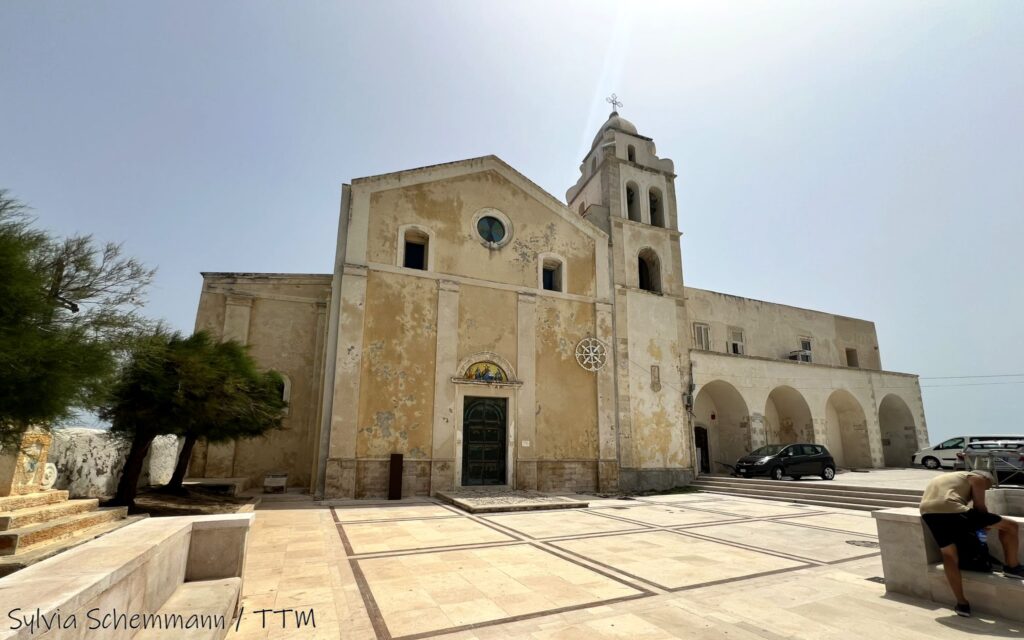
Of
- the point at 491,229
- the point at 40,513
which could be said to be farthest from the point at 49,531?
the point at 491,229

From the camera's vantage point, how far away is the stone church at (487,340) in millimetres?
13906

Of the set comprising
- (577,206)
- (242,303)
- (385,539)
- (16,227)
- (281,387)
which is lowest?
(385,539)

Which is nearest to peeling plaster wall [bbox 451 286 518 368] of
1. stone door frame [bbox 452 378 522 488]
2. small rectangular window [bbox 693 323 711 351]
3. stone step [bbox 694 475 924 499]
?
stone door frame [bbox 452 378 522 488]

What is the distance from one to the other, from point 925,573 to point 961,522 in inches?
26.4

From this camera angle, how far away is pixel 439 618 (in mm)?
4348

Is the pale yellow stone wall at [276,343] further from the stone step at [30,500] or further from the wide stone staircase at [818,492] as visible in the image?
the wide stone staircase at [818,492]

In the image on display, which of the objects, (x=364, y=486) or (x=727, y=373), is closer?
(x=364, y=486)

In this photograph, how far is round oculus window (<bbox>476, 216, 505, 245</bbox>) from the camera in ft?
54.3

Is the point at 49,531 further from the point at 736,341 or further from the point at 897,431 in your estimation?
the point at 897,431

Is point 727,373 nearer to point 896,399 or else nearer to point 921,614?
point 896,399

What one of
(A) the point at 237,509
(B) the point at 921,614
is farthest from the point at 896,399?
(A) the point at 237,509

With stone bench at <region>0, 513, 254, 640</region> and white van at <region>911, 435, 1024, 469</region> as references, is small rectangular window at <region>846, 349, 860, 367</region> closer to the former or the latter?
white van at <region>911, 435, 1024, 469</region>

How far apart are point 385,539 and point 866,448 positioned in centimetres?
2554

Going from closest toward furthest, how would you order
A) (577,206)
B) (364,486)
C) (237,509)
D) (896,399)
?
(237,509) → (364,486) → (577,206) → (896,399)
